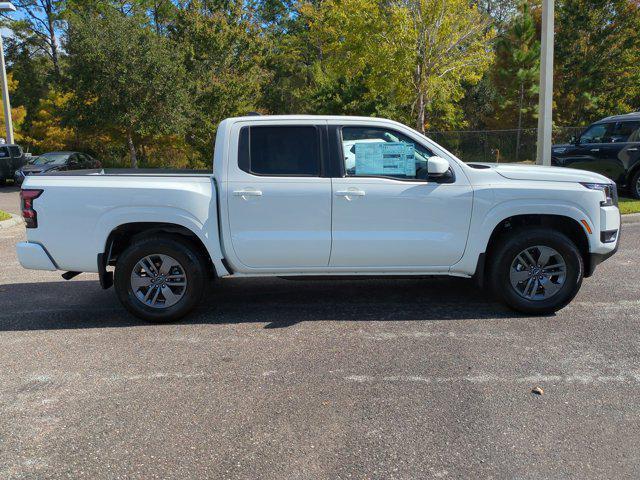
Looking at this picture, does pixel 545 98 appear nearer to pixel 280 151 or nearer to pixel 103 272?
pixel 280 151

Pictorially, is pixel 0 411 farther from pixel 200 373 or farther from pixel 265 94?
pixel 265 94

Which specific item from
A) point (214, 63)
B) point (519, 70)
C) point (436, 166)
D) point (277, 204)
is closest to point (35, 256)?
point (277, 204)

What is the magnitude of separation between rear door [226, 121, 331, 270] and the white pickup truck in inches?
0.4

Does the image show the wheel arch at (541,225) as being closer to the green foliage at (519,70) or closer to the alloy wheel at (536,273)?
the alloy wheel at (536,273)

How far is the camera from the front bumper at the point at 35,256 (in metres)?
5.54

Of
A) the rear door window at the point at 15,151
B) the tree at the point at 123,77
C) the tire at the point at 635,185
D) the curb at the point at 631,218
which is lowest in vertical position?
the curb at the point at 631,218

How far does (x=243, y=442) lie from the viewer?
3.45m

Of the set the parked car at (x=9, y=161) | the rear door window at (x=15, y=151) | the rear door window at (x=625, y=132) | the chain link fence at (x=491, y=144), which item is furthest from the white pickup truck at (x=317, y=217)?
the chain link fence at (x=491, y=144)

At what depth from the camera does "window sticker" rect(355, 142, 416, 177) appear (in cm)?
565

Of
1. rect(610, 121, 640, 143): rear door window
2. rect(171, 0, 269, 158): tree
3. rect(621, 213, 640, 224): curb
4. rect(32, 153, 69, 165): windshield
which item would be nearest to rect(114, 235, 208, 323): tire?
rect(621, 213, 640, 224): curb

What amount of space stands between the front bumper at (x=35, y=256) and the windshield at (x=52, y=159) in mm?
19017

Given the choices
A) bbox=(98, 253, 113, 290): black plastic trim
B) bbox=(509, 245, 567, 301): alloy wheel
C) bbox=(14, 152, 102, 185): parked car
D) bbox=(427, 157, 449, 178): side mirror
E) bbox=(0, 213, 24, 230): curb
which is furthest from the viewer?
bbox=(14, 152, 102, 185): parked car

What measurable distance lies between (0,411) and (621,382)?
428 cm

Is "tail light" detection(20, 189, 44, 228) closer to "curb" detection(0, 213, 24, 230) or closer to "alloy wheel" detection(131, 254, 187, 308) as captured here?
"alloy wheel" detection(131, 254, 187, 308)
